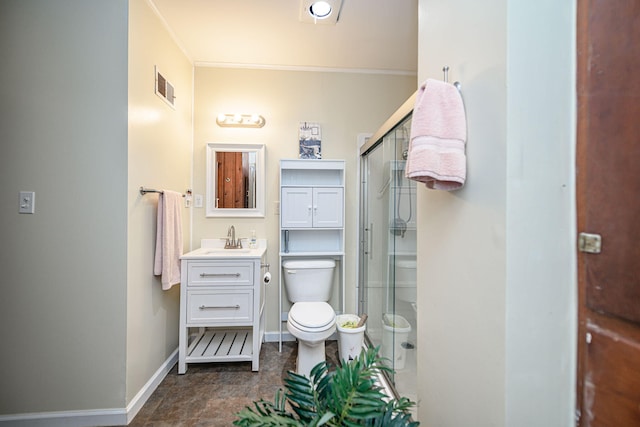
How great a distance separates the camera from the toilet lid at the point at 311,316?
175 centimetres

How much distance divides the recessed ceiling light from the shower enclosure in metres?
0.85

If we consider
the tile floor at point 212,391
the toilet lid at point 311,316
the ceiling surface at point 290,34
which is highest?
the ceiling surface at point 290,34

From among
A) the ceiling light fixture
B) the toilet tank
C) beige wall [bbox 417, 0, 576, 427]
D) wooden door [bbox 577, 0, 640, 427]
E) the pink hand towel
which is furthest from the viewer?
the toilet tank

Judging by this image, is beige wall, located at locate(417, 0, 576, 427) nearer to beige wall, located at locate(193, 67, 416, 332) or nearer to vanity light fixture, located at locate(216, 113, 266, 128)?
beige wall, located at locate(193, 67, 416, 332)

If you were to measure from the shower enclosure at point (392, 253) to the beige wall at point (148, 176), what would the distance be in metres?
1.54

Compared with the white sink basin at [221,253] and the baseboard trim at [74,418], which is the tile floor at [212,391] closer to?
the baseboard trim at [74,418]

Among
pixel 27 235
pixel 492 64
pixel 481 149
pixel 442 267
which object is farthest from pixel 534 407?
pixel 27 235

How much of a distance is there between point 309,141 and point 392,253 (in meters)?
1.28

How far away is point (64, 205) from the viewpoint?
1.42m

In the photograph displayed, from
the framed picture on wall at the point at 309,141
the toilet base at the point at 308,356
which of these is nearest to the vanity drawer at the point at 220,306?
the toilet base at the point at 308,356

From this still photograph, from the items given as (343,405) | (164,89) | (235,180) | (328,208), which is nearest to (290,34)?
(164,89)

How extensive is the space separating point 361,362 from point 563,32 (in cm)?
103

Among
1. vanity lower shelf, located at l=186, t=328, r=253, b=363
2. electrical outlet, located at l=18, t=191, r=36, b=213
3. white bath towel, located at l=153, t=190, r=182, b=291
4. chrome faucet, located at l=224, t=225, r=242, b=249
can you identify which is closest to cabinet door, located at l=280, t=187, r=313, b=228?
chrome faucet, located at l=224, t=225, r=242, b=249

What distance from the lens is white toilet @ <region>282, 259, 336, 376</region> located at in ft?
5.76
